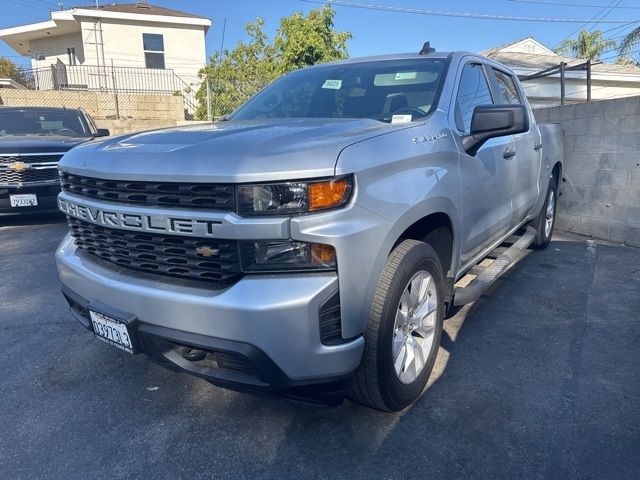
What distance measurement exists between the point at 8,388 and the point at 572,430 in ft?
10.2

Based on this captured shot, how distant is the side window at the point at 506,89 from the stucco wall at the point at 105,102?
12023mm

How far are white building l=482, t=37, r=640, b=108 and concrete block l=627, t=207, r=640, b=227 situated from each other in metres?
9.50

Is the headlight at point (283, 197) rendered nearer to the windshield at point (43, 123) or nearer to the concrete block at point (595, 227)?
the concrete block at point (595, 227)

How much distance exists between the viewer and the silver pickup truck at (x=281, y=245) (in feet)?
Result: 6.30

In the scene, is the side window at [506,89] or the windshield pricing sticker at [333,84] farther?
the side window at [506,89]

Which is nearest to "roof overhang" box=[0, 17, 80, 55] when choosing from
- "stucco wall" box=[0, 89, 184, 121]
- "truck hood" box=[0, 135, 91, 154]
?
"stucco wall" box=[0, 89, 184, 121]

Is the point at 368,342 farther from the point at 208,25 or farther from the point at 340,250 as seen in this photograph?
the point at 208,25

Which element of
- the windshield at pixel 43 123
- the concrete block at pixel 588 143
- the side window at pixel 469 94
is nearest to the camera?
the side window at pixel 469 94

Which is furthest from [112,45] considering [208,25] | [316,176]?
[316,176]

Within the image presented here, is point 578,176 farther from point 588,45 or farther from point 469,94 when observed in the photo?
point 588,45

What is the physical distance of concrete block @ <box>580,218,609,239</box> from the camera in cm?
632

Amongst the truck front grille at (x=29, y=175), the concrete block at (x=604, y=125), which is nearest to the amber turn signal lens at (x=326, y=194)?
the concrete block at (x=604, y=125)

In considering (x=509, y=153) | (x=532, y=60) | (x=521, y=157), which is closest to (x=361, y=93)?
(x=509, y=153)

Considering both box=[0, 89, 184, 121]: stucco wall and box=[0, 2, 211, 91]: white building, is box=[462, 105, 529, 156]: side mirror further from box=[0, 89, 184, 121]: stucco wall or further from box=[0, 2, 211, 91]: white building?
box=[0, 2, 211, 91]: white building
